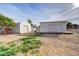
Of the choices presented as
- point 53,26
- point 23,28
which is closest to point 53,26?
point 53,26

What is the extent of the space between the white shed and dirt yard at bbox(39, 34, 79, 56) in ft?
0.72

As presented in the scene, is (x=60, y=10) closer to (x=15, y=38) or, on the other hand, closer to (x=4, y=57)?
(x=15, y=38)

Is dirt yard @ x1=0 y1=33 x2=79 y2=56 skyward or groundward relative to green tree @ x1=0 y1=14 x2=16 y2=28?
groundward

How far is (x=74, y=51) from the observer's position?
2527 millimetres

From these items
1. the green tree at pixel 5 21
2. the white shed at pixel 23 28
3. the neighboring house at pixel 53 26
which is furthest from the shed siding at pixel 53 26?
the green tree at pixel 5 21

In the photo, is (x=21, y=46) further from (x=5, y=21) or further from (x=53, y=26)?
(x=53, y=26)

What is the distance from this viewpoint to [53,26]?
8.49 feet

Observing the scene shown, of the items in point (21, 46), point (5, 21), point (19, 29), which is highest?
point (5, 21)

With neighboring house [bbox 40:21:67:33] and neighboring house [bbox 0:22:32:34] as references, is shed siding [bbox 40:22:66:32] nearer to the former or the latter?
neighboring house [bbox 40:21:67:33]

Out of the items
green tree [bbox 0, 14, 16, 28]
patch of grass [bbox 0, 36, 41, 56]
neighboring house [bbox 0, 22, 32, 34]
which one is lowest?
patch of grass [bbox 0, 36, 41, 56]

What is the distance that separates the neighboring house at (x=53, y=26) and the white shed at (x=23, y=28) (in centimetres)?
17

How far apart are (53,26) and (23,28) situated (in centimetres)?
38

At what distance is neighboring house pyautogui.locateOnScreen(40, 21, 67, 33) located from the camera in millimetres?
2576

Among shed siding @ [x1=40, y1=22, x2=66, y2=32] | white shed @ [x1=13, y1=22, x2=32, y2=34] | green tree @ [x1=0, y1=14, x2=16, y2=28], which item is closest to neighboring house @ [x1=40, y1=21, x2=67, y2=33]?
shed siding @ [x1=40, y1=22, x2=66, y2=32]
